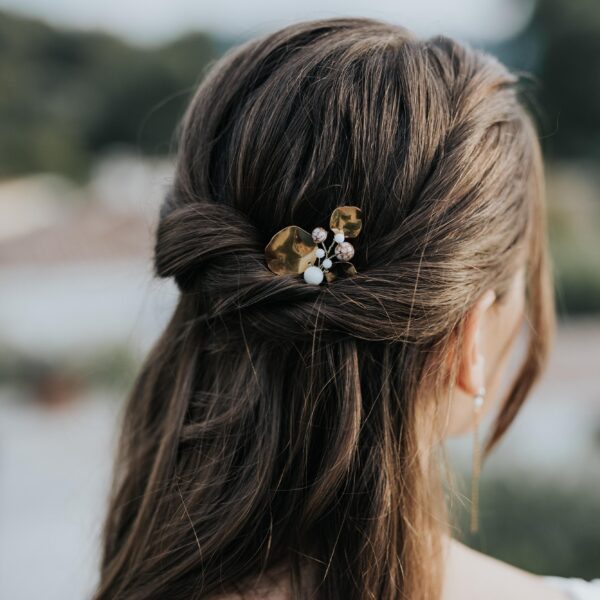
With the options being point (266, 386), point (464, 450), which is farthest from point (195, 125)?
point (464, 450)

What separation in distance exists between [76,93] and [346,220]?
57.8ft

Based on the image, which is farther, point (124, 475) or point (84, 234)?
point (84, 234)

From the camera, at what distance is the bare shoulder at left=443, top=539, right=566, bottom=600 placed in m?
1.10

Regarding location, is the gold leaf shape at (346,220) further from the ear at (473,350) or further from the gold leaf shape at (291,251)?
the ear at (473,350)

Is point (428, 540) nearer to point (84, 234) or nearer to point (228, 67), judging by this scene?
point (228, 67)

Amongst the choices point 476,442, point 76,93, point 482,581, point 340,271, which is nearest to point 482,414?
point 476,442

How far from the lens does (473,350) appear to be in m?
1.03

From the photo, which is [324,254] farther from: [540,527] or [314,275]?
[540,527]

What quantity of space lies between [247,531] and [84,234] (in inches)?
321

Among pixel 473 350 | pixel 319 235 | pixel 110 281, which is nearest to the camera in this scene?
pixel 319 235

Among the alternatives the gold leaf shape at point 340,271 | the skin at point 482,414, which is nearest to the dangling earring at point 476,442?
the skin at point 482,414

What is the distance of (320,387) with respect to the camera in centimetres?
97

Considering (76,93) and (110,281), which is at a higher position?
(76,93)

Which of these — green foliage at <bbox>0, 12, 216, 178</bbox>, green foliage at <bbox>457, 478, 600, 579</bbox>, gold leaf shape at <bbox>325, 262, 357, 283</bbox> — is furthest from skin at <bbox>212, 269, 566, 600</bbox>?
green foliage at <bbox>0, 12, 216, 178</bbox>
